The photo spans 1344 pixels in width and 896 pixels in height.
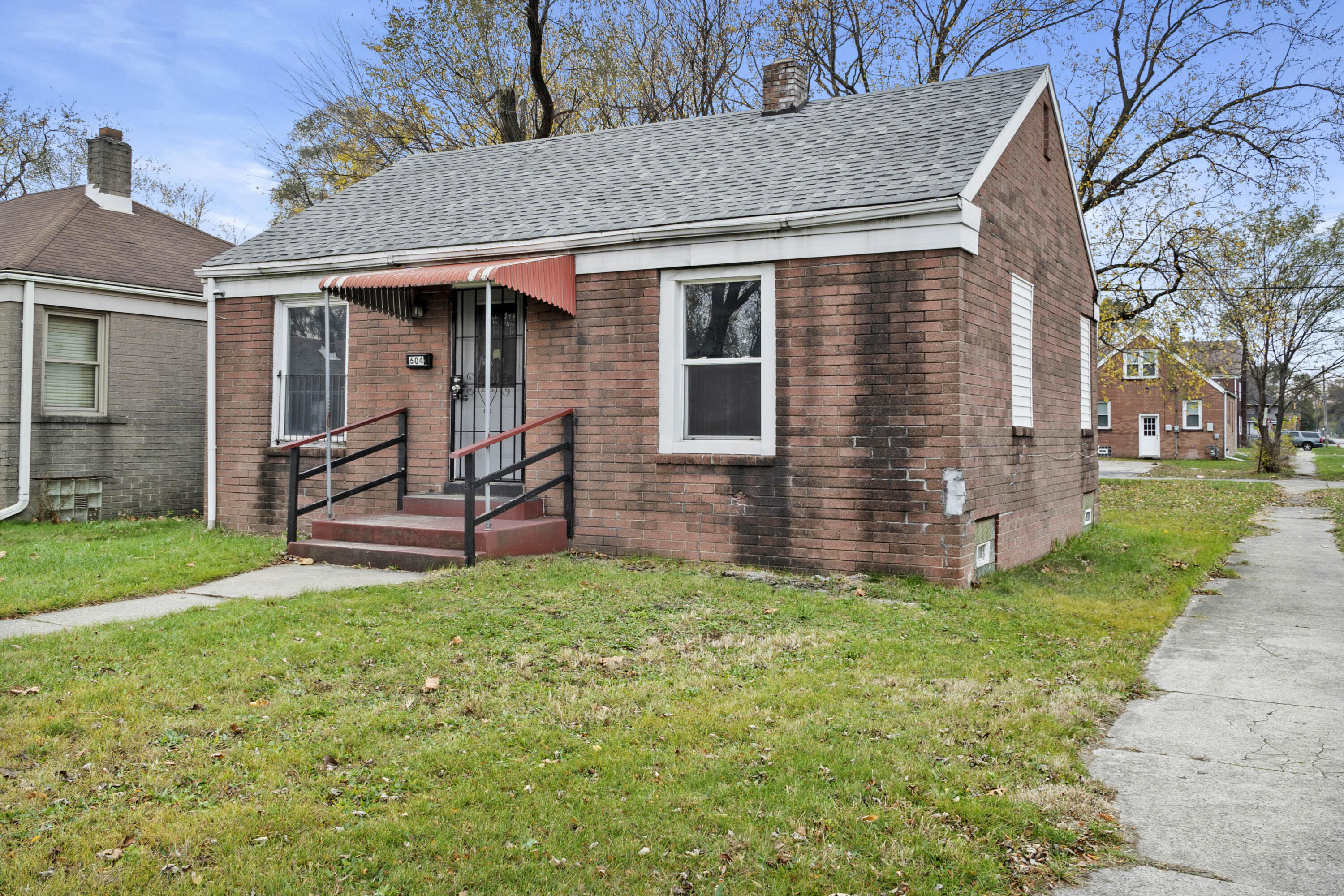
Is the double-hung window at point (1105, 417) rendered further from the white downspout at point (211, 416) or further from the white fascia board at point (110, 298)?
the white downspout at point (211, 416)

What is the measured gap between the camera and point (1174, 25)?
22953 millimetres

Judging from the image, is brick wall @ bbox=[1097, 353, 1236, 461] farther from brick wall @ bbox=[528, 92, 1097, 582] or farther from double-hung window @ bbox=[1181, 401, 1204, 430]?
brick wall @ bbox=[528, 92, 1097, 582]

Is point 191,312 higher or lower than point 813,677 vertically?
higher

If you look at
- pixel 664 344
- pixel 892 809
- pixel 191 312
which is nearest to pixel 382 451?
pixel 664 344

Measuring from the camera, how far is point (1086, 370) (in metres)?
13.6

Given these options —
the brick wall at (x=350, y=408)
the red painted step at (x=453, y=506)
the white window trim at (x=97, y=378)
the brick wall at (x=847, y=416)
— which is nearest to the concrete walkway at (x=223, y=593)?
the red painted step at (x=453, y=506)

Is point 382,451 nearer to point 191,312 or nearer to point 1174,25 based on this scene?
point 191,312

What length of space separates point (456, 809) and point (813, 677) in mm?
2393

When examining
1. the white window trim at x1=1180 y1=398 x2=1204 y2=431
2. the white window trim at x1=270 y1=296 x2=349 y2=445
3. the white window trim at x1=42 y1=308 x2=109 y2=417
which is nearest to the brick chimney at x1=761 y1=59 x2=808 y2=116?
the white window trim at x1=270 y1=296 x2=349 y2=445

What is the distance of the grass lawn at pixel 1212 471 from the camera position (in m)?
31.3

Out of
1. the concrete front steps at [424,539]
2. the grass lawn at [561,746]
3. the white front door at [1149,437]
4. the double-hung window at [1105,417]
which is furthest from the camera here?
the double-hung window at [1105,417]

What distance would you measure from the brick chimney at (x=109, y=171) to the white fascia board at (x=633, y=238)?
6.79 m

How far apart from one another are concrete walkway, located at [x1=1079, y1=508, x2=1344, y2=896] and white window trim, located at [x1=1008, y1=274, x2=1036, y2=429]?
294 cm

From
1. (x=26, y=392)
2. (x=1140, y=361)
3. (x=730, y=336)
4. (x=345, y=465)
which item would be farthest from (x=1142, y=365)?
(x=26, y=392)
